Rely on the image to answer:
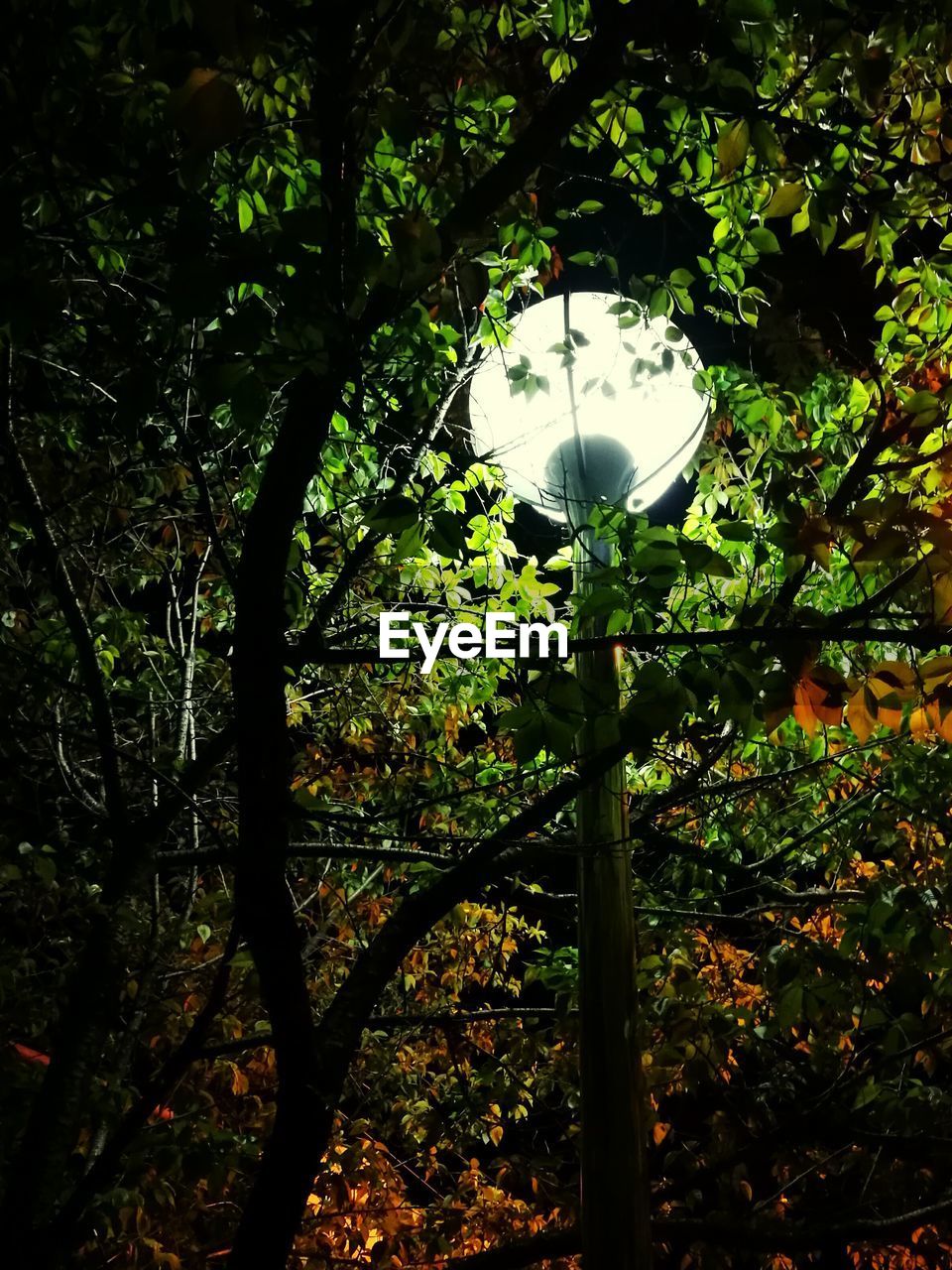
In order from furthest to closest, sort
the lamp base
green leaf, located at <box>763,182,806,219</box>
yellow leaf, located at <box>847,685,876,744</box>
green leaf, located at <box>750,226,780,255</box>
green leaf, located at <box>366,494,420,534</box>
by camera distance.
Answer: green leaf, located at <box>750,226,780,255</box> < the lamp base < green leaf, located at <box>763,182,806,219</box> < yellow leaf, located at <box>847,685,876,744</box> < green leaf, located at <box>366,494,420,534</box>

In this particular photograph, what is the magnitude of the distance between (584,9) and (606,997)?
10.6 feet

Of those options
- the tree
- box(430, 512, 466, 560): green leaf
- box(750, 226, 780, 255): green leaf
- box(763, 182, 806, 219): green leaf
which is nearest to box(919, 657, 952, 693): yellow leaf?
the tree

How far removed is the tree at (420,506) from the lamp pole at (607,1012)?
127 millimetres

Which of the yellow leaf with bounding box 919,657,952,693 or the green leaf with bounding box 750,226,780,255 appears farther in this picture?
the green leaf with bounding box 750,226,780,255

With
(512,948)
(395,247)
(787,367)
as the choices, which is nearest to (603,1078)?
(395,247)

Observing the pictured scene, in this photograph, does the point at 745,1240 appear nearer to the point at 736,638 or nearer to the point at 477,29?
the point at 736,638

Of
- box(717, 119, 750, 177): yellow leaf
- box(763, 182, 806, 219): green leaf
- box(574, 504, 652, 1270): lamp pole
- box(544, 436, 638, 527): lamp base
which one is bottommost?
box(574, 504, 652, 1270): lamp pole

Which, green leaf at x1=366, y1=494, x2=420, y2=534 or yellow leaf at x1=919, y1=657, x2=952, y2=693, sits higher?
green leaf at x1=366, y1=494, x2=420, y2=534

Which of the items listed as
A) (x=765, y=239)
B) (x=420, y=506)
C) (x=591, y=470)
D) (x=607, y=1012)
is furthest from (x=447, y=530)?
(x=765, y=239)

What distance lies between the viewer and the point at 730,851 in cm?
570

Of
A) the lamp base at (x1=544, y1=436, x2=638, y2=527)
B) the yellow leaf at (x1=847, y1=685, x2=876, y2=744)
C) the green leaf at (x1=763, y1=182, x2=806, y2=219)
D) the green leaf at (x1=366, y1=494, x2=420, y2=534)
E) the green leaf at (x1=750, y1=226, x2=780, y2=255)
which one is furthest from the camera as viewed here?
the green leaf at (x1=750, y1=226, x2=780, y2=255)

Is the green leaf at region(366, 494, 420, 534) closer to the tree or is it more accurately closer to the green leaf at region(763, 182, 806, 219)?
the tree

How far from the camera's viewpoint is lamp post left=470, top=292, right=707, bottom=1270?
2.15 meters

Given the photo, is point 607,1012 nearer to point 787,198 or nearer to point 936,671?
point 936,671
